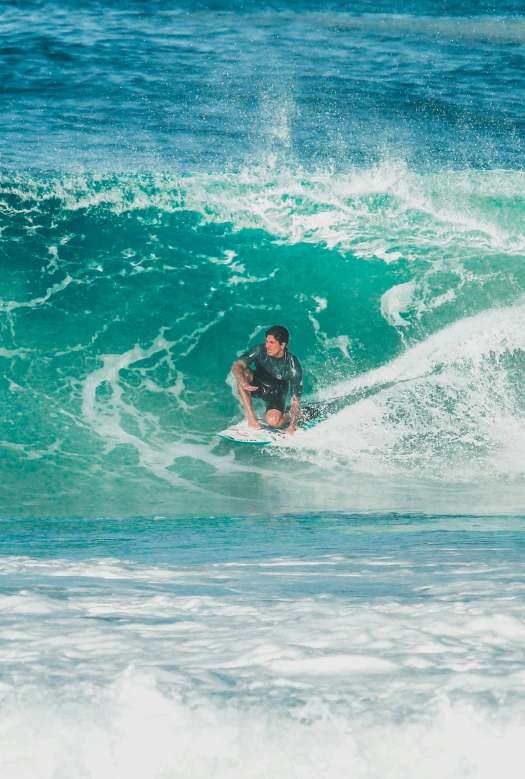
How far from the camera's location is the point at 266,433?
8.05 metres

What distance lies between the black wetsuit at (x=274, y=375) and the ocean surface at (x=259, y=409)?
1.60 ft

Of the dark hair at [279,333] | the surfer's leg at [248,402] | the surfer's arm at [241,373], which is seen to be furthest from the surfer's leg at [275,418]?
the dark hair at [279,333]

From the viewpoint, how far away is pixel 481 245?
11656 mm

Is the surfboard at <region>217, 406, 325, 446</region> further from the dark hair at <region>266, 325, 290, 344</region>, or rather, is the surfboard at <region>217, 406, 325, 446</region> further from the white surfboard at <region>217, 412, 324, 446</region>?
the dark hair at <region>266, 325, 290, 344</region>

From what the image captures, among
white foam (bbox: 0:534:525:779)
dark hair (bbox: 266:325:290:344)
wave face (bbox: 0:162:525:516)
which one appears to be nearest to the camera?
white foam (bbox: 0:534:525:779)

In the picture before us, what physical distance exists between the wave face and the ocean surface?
4 cm

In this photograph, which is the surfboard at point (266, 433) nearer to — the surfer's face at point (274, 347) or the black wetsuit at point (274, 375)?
the black wetsuit at point (274, 375)

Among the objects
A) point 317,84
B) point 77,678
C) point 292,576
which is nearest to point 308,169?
point 317,84

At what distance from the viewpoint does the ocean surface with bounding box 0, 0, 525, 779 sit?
157 cm

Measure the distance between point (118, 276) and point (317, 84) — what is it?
4.24 m

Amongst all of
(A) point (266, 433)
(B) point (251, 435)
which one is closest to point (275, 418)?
(A) point (266, 433)

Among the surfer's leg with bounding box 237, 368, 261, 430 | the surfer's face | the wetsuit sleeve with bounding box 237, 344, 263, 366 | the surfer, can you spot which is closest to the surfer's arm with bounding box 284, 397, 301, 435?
the surfer

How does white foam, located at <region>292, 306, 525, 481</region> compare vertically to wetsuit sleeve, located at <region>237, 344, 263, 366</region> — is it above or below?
below

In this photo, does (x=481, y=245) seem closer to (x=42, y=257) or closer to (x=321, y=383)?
(x=321, y=383)
